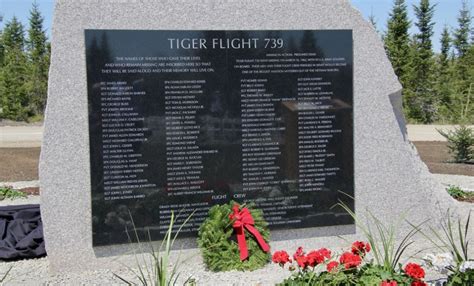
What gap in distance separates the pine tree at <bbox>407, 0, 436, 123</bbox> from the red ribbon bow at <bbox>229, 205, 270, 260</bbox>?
2657 cm

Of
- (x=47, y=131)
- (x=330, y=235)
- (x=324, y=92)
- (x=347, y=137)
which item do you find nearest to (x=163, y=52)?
(x=47, y=131)

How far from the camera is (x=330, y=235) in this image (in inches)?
230

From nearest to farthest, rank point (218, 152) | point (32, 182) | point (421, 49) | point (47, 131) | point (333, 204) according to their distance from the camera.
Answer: point (47, 131) < point (218, 152) < point (333, 204) < point (32, 182) < point (421, 49)

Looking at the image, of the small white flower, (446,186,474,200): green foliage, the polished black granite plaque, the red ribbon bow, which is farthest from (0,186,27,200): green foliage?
the small white flower

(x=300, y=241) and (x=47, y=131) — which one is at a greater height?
(x=47, y=131)

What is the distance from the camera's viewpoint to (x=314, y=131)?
5.70 m

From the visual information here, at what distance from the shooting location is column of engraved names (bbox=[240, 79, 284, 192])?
548cm

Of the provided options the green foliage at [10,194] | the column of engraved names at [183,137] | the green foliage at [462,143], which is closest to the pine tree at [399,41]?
the green foliage at [462,143]

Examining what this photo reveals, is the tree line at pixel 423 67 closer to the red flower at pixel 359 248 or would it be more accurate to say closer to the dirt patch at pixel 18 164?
the dirt patch at pixel 18 164

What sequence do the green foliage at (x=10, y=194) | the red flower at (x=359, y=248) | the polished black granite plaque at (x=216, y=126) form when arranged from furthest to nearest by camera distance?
the green foliage at (x=10, y=194), the polished black granite plaque at (x=216, y=126), the red flower at (x=359, y=248)

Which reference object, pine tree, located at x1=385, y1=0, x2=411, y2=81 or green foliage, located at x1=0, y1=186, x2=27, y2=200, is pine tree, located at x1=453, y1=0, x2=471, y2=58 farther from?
green foliage, located at x1=0, y1=186, x2=27, y2=200

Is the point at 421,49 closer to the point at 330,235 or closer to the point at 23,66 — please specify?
the point at 23,66

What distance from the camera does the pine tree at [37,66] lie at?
3238 centimetres

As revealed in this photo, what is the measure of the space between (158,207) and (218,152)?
0.75 m
